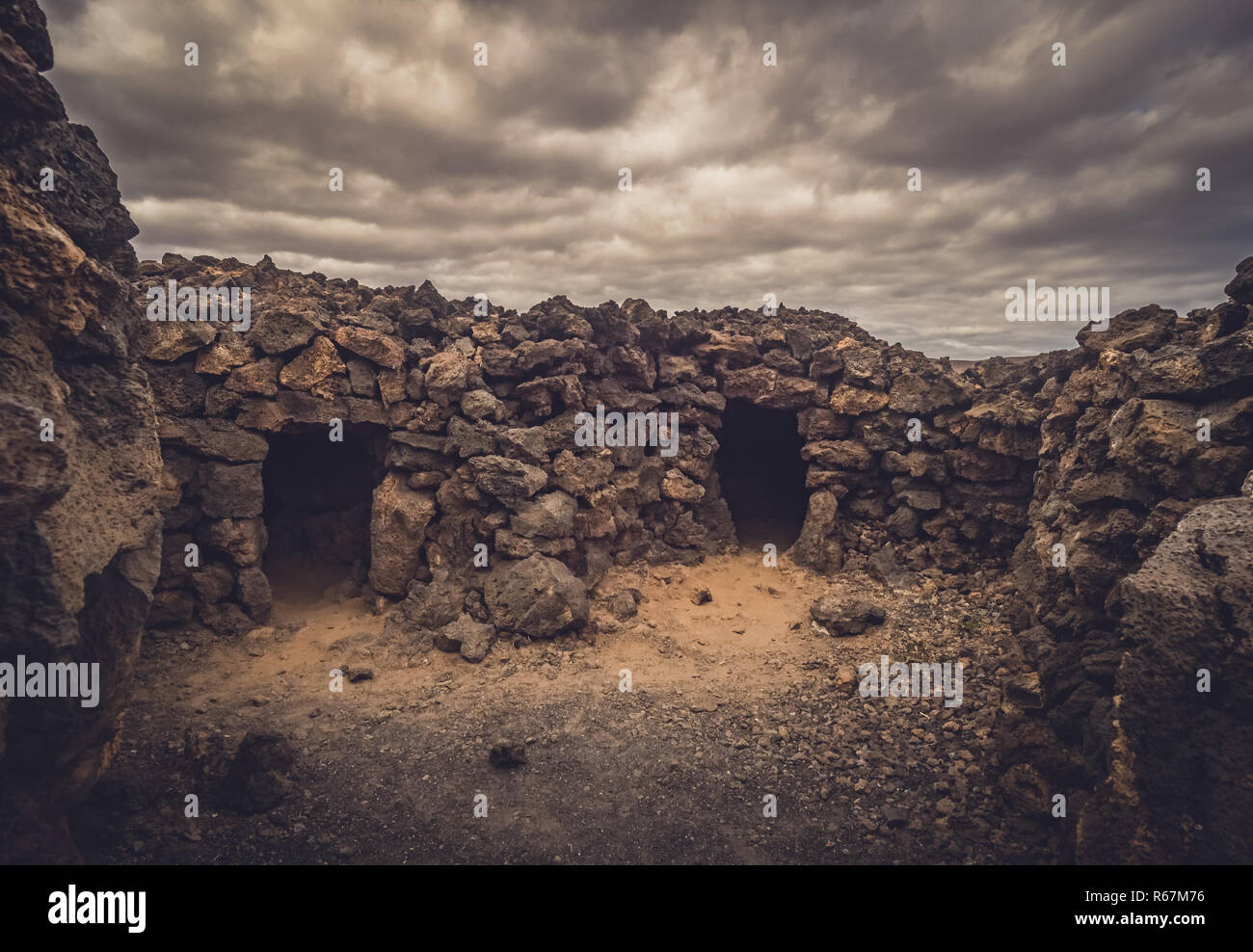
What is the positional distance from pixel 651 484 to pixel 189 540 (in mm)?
13317

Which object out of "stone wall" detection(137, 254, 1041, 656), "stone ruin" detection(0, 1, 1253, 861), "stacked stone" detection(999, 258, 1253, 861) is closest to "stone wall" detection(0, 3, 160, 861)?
"stone ruin" detection(0, 1, 1253, 861)

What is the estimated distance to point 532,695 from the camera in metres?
13.5

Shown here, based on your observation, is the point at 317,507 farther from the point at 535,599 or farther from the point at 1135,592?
the point at 1135,592

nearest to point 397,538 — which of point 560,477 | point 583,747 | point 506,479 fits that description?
point 506,479

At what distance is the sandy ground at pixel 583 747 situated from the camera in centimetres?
936

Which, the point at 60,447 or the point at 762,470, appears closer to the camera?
the point at 60,447

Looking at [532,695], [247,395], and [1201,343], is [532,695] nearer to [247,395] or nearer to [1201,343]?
[247,395]

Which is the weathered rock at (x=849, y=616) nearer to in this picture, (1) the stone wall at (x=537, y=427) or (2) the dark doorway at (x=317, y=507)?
(1) the stone wall at (x=537, y=427)

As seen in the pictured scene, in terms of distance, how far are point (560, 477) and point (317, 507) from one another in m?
8.78

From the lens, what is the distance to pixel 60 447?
6.88 metres

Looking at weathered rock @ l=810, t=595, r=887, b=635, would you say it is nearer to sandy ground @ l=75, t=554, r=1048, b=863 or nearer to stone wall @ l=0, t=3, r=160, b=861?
sandy ground @ l=75, t=554, r=1048, b=863

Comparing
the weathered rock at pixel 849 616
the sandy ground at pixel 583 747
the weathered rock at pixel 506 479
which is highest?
the weathered rock at pixel 506 479


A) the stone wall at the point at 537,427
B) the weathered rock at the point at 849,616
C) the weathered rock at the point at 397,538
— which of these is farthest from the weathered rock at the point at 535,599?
the weathered rock at the point at 849,616

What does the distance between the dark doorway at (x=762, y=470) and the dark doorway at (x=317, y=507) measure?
45.3 feet
